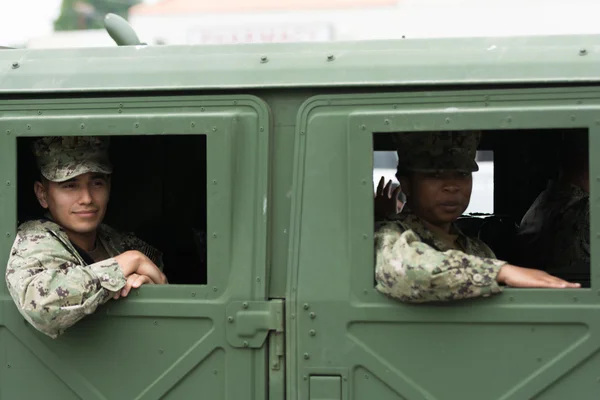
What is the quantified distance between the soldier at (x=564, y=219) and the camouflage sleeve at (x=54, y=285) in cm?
187

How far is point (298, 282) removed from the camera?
3.27 metres

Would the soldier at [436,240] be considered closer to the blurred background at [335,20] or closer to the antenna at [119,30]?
the antenna at [119,30]

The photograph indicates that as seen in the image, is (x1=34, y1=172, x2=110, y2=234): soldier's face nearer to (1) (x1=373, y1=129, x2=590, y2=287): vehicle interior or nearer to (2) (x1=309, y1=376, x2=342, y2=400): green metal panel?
(2) (x1=309, y1=376, x2=342, y2=400): green metal panel

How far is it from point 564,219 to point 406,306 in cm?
122

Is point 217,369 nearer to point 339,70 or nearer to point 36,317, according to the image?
point 36,317

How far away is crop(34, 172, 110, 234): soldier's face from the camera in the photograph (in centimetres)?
361

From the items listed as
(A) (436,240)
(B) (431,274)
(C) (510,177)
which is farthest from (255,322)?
(C) (510,177)

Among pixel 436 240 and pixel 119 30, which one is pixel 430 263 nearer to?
pixel 436 240

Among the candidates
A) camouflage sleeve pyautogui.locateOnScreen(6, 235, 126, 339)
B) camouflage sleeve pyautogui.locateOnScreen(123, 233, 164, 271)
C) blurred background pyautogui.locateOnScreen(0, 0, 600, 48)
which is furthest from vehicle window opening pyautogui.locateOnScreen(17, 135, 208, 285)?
blurred background pyautogui.locateOnScreen(0, 0, 600, 48)

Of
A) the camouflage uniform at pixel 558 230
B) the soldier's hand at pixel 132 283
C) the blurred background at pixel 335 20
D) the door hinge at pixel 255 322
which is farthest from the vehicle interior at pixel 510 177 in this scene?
the blurred background at pixel 335 20

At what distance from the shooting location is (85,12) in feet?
139

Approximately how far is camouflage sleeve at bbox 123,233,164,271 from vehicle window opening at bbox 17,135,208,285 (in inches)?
12.5

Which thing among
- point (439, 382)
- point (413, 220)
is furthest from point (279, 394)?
point (413, 220)

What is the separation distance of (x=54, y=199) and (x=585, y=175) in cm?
227
